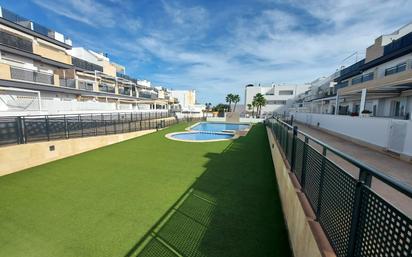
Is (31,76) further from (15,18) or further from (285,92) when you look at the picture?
(285,92)

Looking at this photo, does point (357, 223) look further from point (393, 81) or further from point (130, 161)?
point (393, 81)

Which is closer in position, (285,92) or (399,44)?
(399,44)

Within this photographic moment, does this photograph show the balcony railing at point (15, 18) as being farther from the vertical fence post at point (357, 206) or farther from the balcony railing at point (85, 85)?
the vertical fence post at point (357, 206)

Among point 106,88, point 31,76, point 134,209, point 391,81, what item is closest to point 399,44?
point 391,81

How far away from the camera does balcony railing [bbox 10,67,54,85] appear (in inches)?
583

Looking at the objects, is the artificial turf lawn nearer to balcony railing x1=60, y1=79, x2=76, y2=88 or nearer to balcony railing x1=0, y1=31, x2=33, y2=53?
balcony railing x1=0, y1=31, x2=33, y2=53

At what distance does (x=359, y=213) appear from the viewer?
1716mm

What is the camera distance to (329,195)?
8.07 ft

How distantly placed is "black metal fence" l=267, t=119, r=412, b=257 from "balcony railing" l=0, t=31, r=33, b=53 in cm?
2250

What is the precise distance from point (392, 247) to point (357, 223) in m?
0.38

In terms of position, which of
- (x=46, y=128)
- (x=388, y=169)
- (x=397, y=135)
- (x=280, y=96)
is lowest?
(x=388, y=169)

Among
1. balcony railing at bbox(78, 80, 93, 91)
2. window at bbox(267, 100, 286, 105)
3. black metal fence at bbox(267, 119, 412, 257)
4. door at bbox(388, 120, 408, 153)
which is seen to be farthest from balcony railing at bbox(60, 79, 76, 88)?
window at bbox(267, 100, 286, 105)

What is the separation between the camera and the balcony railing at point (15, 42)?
1475cm

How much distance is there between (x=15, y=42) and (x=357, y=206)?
77.0 ft
